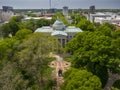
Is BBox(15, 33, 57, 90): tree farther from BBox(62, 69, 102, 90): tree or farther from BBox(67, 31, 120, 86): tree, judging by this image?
BBox(67, 31, 120, 86): tree

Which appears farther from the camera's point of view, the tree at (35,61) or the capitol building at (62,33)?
the capitol building at (62,33)

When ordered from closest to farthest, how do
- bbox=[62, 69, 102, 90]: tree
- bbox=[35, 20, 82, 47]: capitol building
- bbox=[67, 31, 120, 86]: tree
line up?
bbox=[62, 69, 102, 90]: tree, bbox=[67, 31, 120, 86]: tree, bbox=[35, 20, 82, 47]: capitol building

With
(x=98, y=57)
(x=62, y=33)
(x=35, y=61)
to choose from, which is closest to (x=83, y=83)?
(x=35, y=61)

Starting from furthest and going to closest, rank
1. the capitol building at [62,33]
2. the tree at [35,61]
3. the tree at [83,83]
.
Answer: the capitol building at [62,33] < the tree at [35,61] < the tree at [83,83]

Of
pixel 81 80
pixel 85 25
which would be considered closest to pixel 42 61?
pixel 81 80

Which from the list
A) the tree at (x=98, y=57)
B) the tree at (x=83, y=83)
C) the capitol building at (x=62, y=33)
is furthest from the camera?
the capitol building at (x=62, y=33)

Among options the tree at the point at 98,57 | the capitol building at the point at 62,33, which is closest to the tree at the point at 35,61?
the tree at the point at 98,57

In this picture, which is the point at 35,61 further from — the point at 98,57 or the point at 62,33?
the point at 62,33

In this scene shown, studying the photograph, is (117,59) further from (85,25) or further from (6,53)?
(85,25)

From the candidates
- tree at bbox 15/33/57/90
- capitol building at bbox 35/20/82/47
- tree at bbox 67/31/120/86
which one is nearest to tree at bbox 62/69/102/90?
tree at bbox 15/33/57/90

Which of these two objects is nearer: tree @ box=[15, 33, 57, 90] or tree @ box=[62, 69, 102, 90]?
tree @ box=[62, 69, 102, 90]

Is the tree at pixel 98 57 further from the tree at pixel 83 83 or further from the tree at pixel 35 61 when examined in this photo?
the tree at pixel 83 83
